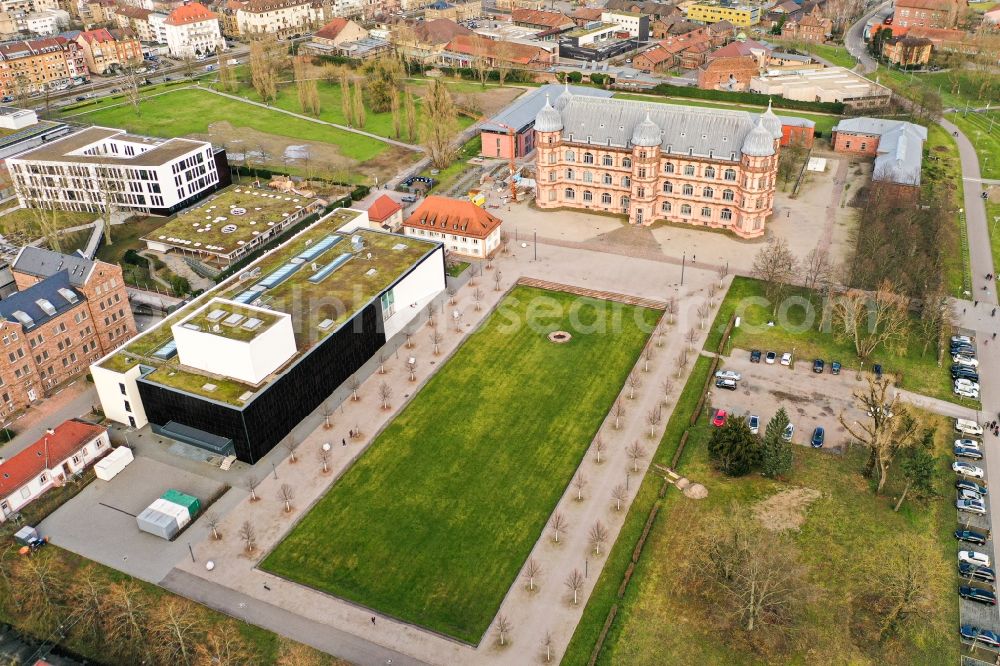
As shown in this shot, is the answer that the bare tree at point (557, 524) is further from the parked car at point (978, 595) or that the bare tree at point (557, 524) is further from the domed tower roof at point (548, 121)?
the domed tower roof at point (548, 121)

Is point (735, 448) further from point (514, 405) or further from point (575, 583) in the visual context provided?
point (514, 405)

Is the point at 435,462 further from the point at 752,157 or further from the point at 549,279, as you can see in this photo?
the point at 752,157

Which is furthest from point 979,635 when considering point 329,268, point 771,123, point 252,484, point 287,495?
point 771,123

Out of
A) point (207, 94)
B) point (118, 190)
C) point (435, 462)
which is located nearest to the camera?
point (435, 462)

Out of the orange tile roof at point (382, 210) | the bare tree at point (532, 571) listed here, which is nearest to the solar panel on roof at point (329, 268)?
the orange tile roof at point (382, 210)

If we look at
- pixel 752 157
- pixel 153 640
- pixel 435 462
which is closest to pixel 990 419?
pixel 752 157

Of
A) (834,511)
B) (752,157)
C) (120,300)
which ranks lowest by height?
(834,511)
